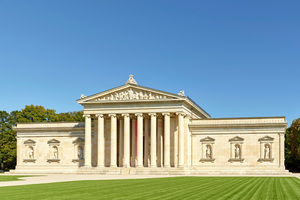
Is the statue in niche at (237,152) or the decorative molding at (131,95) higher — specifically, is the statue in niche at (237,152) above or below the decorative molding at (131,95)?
below

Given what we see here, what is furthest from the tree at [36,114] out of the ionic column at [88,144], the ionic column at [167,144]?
the ionic column at [167,144]

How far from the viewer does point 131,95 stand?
273ft

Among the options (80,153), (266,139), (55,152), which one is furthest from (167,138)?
(55,152)

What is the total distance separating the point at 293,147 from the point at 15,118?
255ft

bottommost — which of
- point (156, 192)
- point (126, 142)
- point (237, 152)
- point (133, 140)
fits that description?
point (237, 152)

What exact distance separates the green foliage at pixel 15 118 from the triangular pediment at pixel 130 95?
37482 mm

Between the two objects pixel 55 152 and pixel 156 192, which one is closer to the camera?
pixel 156 192

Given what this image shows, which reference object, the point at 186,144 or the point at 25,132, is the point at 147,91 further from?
the point at 25,132

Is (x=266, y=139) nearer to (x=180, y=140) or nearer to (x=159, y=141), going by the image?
(x=180, y=140)

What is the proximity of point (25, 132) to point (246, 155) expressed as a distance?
4821cm

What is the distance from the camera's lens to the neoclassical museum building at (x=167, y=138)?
81.2 meters

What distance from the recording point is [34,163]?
9500cm

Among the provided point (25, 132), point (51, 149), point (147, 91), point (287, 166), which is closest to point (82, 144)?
point (51, 149)

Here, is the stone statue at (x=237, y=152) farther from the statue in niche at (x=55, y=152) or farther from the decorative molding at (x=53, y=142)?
the statue in niche at (x=55, y=152)
